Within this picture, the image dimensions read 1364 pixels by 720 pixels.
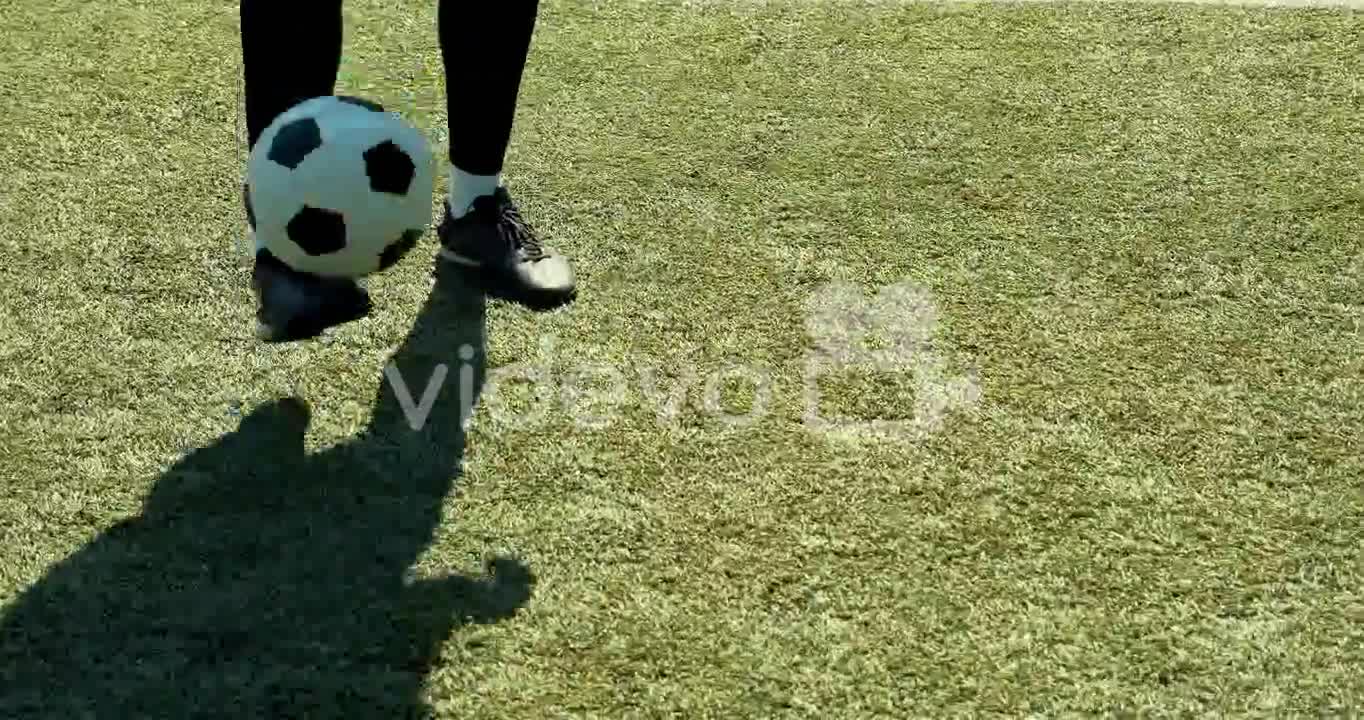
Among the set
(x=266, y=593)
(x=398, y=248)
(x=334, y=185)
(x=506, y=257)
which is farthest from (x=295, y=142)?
(x=266, y=593)

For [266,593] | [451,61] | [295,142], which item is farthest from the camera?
[451,61]

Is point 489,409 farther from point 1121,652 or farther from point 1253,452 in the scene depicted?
point 1253,452

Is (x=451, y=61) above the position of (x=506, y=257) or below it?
above

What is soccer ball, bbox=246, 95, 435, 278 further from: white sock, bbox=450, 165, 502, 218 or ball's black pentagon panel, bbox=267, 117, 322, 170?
white sock, bbox=450, 165, 502, 218

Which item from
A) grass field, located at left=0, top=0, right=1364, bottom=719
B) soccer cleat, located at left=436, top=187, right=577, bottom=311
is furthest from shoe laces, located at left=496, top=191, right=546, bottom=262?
grass field, located at left=0, top=0, right=1364, bottom=719

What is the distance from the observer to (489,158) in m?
2.56

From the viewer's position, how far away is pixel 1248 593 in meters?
2.02

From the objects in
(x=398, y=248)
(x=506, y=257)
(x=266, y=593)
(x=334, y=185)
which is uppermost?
(x=334, y=185)

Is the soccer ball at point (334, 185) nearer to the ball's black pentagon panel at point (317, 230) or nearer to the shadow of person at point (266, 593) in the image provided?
the ball's black pentagon panel at point (317, 230)

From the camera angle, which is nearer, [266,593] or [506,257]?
[266,593]

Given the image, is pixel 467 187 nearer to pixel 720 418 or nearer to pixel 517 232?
pixel 517 232

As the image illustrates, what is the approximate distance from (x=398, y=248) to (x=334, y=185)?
17cm

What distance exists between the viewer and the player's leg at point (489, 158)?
2.39 metres

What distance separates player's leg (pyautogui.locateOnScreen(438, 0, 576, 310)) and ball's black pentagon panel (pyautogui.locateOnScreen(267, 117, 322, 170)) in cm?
34
